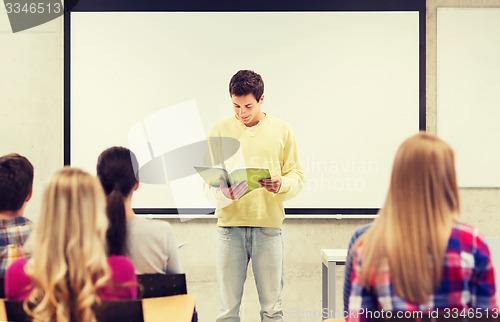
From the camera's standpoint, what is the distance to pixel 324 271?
336 centimetres

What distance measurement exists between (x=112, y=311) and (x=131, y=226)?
1.66 feet

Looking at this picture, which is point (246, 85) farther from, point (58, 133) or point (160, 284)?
point (58, 133)

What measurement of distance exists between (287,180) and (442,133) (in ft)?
5.83

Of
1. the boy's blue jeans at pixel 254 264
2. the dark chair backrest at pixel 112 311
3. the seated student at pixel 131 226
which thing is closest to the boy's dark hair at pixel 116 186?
the seated student at pixel 131 226

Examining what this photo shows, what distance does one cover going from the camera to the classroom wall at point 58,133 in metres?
4.21

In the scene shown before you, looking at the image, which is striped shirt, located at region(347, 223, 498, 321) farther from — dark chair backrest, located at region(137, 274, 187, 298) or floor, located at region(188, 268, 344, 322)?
floor, located at region(188, 268, 344, 322)

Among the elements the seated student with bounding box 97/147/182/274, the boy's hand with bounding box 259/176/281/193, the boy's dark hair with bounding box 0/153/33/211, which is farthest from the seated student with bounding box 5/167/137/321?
the boy's hand with bounding box 259/176/281/193

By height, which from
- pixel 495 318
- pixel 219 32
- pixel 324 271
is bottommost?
pixel 324 271

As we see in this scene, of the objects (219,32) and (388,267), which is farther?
(219,32)

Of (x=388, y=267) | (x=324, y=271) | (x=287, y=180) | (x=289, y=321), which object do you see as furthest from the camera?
(x=289, y=321)

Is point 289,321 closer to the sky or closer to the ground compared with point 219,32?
closer to the ground

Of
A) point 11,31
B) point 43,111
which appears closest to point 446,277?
point 43,111

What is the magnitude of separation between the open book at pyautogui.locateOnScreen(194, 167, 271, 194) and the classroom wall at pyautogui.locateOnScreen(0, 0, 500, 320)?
138 centimetres

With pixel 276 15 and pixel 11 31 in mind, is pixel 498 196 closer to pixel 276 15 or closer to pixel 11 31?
pixel 276 15
